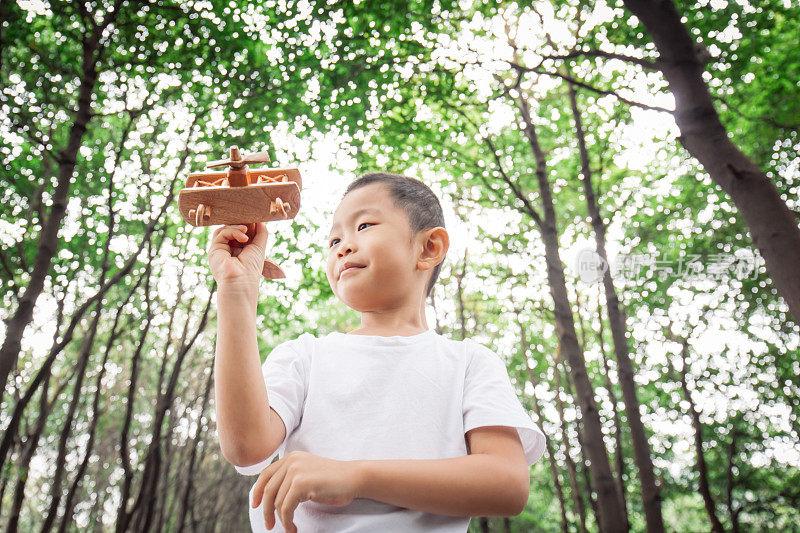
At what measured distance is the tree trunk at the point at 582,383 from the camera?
6.14 metres

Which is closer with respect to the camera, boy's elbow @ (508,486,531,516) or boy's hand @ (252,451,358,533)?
boy's hand @ (252,451,358,533)

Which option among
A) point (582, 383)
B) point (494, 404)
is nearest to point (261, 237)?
point (494, 404)

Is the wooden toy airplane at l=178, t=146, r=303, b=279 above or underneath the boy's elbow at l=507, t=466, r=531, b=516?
above

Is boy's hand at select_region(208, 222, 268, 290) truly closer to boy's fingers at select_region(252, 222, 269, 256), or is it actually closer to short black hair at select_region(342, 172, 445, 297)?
boy's fingers at select_region(252, 222, 269, 256)

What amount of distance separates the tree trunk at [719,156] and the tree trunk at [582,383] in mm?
3862

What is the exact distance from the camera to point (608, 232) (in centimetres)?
1163

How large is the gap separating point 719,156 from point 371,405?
10.1ft

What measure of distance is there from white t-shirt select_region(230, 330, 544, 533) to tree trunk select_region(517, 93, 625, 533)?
555 centimetres

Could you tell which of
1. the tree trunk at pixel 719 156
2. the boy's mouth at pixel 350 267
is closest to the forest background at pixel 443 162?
the tree trunk at pixel 719 156

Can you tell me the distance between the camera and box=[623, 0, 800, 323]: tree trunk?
2.96m

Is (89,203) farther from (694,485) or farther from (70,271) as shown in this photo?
(694,485)

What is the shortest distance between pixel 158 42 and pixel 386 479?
657 cm

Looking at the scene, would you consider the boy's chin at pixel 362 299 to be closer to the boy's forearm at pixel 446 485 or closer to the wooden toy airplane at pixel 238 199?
the wooden toy airplane at pixel 238 199

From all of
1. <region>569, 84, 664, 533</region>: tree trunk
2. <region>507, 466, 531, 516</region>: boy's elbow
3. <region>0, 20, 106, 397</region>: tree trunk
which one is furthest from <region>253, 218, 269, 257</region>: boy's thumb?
<region>569, 84, 664, 533</region>: tree trunk
